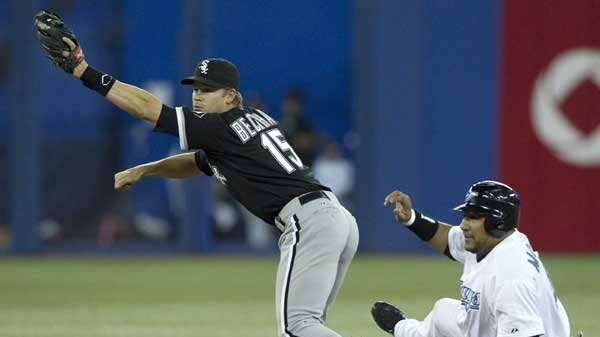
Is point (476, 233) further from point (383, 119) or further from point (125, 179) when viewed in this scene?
point (383, 119)

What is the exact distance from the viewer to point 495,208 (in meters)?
6.09

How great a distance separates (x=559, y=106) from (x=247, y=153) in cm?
1088

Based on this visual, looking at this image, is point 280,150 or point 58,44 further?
point 280,150

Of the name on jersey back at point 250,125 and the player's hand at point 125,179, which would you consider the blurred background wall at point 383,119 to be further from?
the name on jersey back at point 250,125

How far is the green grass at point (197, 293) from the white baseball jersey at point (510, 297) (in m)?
2.66

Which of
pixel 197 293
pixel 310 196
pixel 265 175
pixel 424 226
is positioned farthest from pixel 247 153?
pixel 197 293

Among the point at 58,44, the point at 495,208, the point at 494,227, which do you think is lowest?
the point at 494,227

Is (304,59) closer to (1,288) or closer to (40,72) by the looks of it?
(40,72)

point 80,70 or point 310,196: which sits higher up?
point 80,70

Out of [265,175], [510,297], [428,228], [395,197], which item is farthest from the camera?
[428,228]

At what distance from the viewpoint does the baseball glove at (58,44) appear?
624 centimetres

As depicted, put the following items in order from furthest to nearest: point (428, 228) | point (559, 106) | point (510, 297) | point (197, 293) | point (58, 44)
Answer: point (559, 106) → point (197, 293) → point (428, 228) → point (58, 44) → point (510, 297)

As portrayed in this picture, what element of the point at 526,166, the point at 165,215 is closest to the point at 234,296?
the point at 165,215

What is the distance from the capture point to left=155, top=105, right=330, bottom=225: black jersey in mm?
6383
